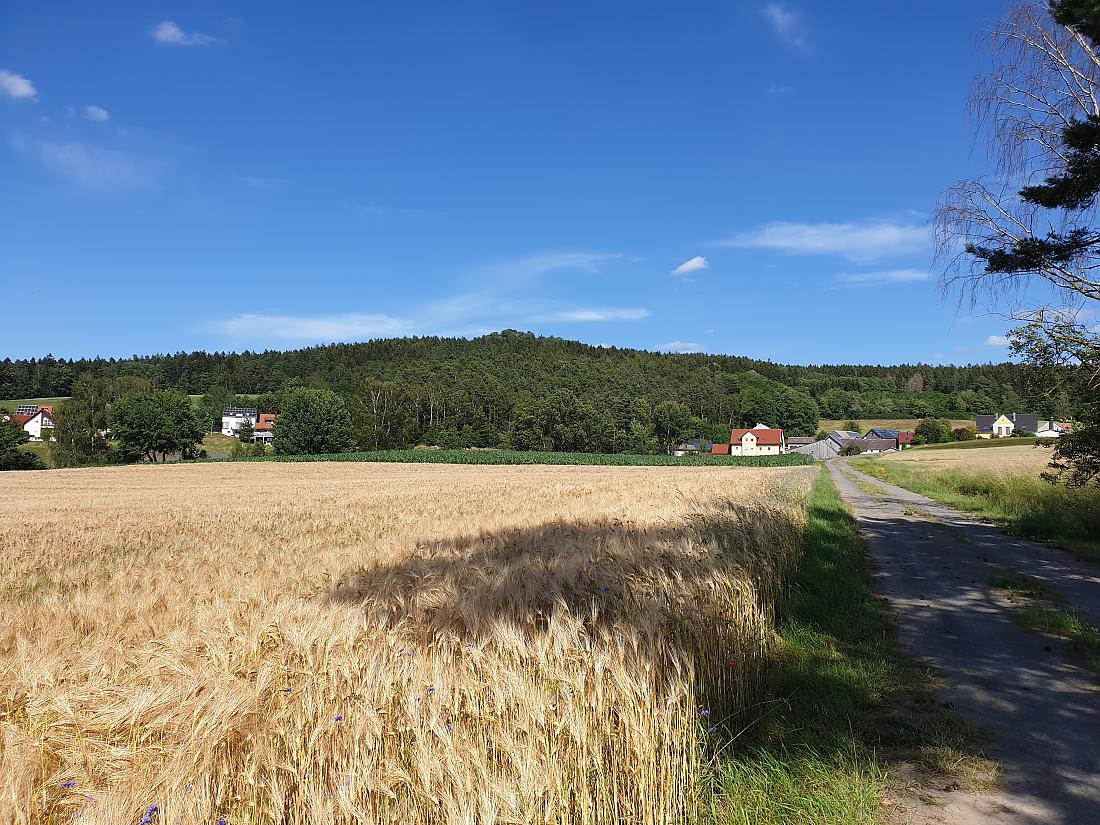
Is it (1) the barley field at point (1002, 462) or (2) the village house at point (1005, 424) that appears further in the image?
(2) the village house at point (1005, 424)

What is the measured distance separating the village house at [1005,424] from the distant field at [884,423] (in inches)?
569

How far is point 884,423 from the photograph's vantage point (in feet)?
545

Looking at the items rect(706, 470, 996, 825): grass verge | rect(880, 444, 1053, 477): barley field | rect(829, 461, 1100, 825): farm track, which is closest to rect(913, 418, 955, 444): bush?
rect(880, 444, 1053, 477): barley field

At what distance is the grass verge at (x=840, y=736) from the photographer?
3559mm

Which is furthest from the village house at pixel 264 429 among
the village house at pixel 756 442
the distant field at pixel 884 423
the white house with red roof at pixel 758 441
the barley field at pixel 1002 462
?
the distant field at pixel 884 423

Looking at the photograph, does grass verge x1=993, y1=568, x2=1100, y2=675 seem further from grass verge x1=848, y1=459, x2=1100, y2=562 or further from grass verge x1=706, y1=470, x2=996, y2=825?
grass verge x1=848, y1=459, x2=1100, y2=562

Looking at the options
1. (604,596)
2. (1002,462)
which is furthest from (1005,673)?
(1002,462)

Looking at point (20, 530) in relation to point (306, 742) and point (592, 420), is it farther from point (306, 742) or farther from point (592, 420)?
point (592, 420)

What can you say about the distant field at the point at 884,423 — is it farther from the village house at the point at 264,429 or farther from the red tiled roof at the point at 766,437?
the village house at the point at 264,429

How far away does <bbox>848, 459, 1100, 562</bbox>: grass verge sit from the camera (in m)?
14.5

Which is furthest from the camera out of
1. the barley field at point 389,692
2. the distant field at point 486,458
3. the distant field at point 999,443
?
the distant field at point 999,443

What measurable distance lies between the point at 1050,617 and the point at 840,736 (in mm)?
5313

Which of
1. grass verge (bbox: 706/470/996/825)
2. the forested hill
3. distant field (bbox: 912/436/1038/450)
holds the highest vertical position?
the forested hill

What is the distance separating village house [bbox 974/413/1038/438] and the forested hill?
18.9ft
